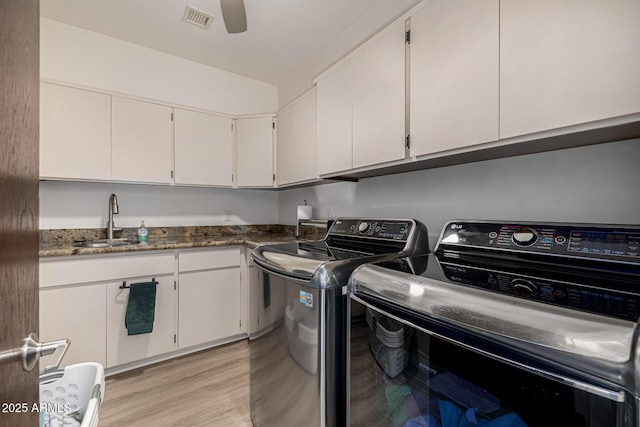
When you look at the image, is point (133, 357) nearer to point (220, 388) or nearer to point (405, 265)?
point (220, 388)

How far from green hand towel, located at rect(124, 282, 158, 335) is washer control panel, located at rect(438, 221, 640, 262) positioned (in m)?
2.04

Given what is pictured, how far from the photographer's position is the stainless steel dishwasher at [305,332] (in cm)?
107

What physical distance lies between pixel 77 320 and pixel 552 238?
2711 mm

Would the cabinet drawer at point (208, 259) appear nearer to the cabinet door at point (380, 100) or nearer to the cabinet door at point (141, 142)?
the cabinet door at point (141, 142)

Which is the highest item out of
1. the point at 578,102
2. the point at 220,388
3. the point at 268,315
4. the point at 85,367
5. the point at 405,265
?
the point at 578,102

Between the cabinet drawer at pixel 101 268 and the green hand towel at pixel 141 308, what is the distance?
111mm

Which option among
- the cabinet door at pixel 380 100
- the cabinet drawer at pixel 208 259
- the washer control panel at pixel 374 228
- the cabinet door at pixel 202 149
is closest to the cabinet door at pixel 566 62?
the cabinet door at pixel 380 100

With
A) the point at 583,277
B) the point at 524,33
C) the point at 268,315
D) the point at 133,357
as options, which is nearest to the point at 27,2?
the point at 268,315

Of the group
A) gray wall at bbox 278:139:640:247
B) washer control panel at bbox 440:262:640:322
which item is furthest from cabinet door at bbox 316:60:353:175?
washer control panel at bbox 440:262:640:322

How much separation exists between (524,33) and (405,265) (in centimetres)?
91

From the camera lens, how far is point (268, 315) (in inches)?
53.7

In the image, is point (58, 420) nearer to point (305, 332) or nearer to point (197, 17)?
point (305, 332)

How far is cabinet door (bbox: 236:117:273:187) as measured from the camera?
9.14ft

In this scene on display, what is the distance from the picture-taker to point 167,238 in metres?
2.67
